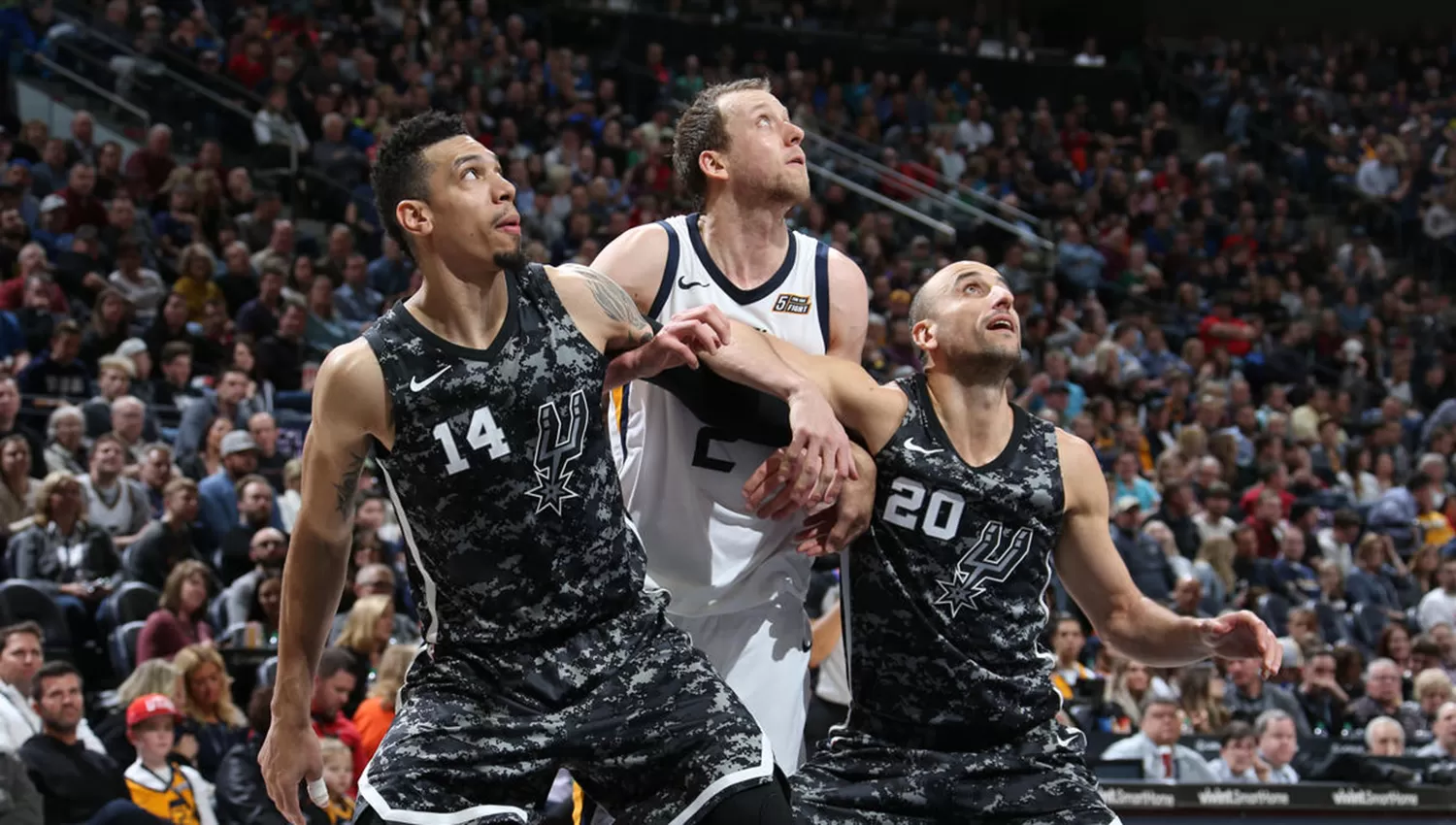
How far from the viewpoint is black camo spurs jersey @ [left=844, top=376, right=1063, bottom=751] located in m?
4.36

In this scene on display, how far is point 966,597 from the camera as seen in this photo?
4.41 meters

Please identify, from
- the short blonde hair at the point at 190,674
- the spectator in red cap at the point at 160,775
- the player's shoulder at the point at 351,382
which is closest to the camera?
the player's shoulder at the point at 351,382

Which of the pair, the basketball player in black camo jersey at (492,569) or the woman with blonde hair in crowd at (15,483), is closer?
the basketball player in black camo jersey at (492,569)

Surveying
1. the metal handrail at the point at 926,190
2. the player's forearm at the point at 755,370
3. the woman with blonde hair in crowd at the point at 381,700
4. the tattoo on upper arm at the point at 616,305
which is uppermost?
the metal handrail at the point at 926,190

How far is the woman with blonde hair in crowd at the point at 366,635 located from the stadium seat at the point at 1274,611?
676 centimetres

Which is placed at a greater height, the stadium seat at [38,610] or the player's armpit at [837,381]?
the player's armpit at [837,381]

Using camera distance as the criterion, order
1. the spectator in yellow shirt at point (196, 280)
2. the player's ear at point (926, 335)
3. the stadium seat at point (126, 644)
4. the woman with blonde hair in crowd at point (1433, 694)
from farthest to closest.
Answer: the spectator in yellow shirt at point (196, 280), the woman with blonde hair in crowd at point (1433, 694), the stadium seat at point (126, 644), the player's ear at point (926, 335)

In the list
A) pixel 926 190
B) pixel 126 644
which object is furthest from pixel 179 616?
pixel 926 190

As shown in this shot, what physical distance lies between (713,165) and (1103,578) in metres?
1.66

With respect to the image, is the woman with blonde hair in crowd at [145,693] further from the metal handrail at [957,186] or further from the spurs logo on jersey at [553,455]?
the metal handrail at [957,186]

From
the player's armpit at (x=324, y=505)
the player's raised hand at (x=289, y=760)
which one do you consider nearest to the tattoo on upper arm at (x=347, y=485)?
the player's armpit at (x=324, y=505)

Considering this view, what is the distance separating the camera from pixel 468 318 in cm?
384

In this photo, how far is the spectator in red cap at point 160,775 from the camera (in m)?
7.33

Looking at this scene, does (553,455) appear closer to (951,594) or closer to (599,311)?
(599,311)
